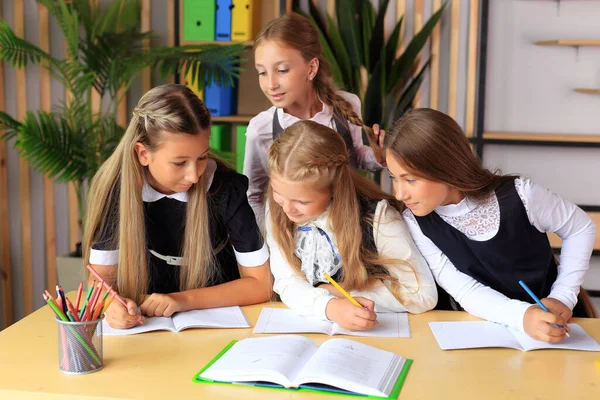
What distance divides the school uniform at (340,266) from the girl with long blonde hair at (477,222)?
67 millimetres

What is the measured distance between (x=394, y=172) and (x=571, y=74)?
2342 millimetres

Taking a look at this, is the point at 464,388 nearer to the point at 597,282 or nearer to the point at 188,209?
the point at 188,209

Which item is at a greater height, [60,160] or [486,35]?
[486,35]

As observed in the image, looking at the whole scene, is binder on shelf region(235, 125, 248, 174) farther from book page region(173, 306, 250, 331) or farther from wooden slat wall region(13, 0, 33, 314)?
book page region(173, 306, 250, 331)

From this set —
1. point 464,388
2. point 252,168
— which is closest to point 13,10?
point 252,168

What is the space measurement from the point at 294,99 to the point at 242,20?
139cm

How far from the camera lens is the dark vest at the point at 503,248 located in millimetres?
1781

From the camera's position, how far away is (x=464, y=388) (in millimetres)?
1253

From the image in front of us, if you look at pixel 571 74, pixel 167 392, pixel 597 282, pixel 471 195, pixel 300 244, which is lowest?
pixel 597 282

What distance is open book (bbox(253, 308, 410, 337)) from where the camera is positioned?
1.55 m

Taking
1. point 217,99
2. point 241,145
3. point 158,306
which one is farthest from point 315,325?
point 217,99

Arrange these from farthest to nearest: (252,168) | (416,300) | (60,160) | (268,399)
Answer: (60,160)
(252,168)
(416,300)
(268,399)

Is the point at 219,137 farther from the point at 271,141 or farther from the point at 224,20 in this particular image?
the point at 271,141

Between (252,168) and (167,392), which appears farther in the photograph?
(252,168)
